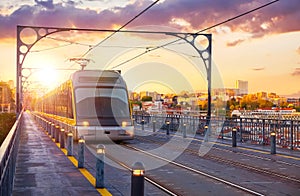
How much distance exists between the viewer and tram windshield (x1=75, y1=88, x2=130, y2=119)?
76.6 ft

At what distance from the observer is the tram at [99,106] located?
22.9 m

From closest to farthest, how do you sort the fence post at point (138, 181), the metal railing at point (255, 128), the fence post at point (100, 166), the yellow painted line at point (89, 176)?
the fence post at point (138, 181)
the yellow painted line at point (89, 176)
the fence post at point (100, 166)
the metal railing at point (255, 128)

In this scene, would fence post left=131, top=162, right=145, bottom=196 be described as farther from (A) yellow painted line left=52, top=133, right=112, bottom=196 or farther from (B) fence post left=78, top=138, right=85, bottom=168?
(B) fence post left=78, top=138, right=85, bottom=168

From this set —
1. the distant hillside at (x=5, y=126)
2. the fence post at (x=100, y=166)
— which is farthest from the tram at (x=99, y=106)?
the fence post at (x=100, y=166)

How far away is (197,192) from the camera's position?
1066 centimetres

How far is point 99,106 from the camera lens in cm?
2353

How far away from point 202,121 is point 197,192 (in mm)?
20062

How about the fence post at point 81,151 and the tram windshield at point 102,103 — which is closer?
the fence post at point 81,151

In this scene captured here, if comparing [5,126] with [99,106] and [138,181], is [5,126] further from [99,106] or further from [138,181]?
[138,181]

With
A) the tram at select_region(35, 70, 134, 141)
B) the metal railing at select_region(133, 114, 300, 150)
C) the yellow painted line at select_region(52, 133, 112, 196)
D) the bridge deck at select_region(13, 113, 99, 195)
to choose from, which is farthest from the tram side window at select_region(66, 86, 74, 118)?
the metal railing at select_region(133, 114, 300, 150)

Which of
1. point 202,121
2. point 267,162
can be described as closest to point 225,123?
point 202,121

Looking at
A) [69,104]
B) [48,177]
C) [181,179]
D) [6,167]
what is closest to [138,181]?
[6,167]

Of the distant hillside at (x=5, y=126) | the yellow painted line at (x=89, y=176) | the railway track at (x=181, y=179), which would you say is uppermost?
the distant hillside at (x=5, y=126)

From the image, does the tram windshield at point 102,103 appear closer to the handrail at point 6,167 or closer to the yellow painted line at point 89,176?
the yellow painted line at point 89,176
